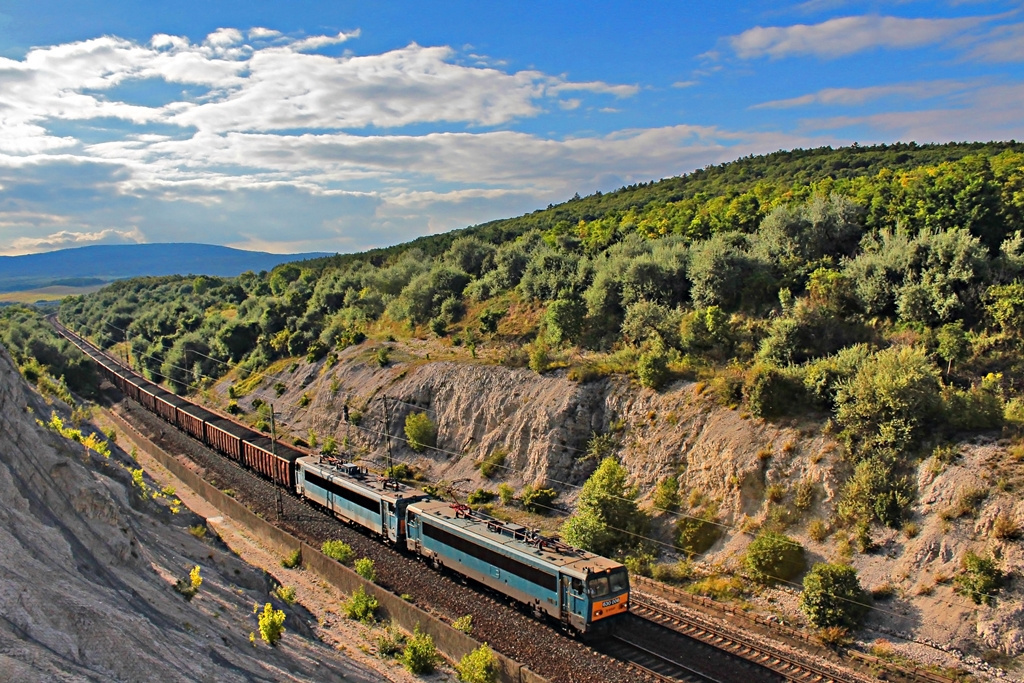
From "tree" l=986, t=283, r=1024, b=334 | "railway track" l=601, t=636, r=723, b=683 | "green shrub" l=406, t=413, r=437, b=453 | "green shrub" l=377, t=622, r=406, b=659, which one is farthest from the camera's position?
"green shrub" l=406, t=413, r=437, b=453

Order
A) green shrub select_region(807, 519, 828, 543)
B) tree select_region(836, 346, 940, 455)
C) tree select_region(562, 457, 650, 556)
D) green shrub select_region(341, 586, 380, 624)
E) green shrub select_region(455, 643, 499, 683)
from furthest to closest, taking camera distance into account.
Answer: tree select_region(562, 457, 650, 556) → tree select_region(836, 346, 940, 455) → green shrub select_region(807, 519, 828, 543) → green shrub select_region(341, 586, 380, 624) → green shrub select_region(455, 643, 499, 683)

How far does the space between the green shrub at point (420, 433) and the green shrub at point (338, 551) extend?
14.1 m

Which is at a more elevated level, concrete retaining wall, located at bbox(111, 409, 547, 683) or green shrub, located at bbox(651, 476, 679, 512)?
green shrub, located at bbox(651, 476, 679, 512)

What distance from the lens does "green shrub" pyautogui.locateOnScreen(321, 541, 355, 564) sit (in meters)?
29.9

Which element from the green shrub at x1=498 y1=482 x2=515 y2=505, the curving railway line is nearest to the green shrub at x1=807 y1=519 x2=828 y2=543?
the curving railway line

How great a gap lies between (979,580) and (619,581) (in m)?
11.6

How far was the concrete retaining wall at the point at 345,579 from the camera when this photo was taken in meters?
21.7

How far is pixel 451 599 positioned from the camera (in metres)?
26.2

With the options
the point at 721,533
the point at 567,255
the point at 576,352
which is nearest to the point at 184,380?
the point at 567,255

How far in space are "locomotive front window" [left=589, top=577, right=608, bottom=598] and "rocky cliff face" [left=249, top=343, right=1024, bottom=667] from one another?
7647mm

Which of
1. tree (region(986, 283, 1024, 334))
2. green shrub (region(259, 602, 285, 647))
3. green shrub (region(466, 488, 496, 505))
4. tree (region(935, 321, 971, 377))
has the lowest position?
green shrub (region(466, 488, 496, 505))

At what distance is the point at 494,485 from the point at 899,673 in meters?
22.1

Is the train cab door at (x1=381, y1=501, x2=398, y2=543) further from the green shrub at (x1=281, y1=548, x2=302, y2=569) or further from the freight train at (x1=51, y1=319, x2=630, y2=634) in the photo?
the green shrub at (x1=281, y1=548, x2=302, y2=569)

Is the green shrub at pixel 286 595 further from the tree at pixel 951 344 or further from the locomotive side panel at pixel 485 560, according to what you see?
the tree at pixel 951 344
